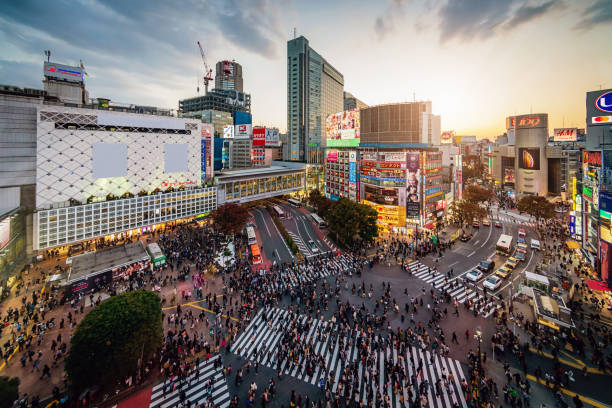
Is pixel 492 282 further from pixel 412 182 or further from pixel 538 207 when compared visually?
pixel 538 207

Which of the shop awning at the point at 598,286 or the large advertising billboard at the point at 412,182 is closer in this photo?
the shop awning at the point at 598,286

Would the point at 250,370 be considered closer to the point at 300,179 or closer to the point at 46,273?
the point at 46,273

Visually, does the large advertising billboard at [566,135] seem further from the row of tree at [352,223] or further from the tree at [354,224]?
the tree at [354,224]

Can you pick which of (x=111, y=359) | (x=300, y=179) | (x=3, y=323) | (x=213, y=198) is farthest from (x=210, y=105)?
(x=111, y=359)

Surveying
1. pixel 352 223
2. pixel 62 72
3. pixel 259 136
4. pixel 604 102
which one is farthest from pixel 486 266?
pixel 62 72

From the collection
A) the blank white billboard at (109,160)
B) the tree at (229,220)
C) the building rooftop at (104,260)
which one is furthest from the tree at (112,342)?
the blank white billboard at (109,160)
